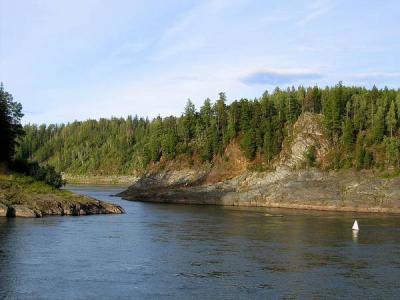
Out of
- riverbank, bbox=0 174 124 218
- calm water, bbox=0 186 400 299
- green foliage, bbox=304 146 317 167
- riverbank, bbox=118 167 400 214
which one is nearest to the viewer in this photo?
calm water, bbox=0 186 400 299

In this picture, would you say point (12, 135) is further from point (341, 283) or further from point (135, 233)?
point (341, 283)

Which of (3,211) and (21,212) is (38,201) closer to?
(21,212)

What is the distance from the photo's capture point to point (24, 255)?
51.1 meters

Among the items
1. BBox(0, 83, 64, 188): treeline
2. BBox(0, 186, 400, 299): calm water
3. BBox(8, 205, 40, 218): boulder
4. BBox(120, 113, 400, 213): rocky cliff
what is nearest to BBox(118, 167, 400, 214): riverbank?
BBox(120, 113, 400, 213): rocky cliff

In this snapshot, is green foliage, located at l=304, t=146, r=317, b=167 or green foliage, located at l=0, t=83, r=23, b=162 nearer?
green foliage, located at l=0, t=83, r=23, b=162

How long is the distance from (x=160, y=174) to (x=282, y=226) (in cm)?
8696

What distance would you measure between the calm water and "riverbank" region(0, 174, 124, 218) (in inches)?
213

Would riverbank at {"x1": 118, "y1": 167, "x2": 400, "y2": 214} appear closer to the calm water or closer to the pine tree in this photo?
the pine tree

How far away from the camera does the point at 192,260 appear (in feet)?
171

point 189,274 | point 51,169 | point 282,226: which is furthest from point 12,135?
point 189,274

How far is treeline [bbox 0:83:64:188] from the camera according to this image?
10650 centimetres

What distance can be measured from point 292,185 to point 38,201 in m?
64.5

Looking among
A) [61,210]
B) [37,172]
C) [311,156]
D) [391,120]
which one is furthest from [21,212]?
[391,120]

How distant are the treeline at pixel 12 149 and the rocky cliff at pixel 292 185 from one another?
4272 cm
